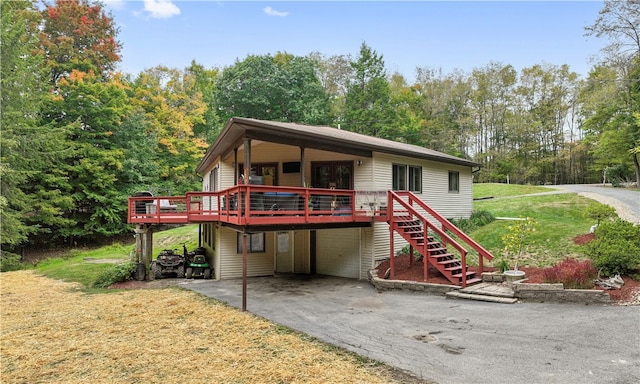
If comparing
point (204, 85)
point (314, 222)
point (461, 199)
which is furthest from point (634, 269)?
point (204, 85)

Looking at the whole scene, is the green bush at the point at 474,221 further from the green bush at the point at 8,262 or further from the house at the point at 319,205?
the green bush at the point at 8,262

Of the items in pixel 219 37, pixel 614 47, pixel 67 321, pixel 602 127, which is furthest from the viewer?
pixel 602 127

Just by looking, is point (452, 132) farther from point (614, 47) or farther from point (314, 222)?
point (314, 222)

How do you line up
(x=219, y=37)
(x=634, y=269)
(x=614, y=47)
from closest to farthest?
(x=634, y=269) < (x=614, y=47) < (x=219, y=37)

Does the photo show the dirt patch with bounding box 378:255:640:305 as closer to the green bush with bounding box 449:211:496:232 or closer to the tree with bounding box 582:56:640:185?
the green bush with bounding box 449:211:496:232

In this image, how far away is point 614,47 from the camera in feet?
54.6

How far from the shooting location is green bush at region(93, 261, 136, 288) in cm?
1252

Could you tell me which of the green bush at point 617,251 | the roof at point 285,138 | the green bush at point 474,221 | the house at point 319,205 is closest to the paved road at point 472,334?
the green bush at point 617,251

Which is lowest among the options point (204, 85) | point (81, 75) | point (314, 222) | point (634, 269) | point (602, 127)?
point (634, 269)

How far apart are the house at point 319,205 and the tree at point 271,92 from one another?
17.3 m

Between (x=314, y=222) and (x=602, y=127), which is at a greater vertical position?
(x=602, y=127)

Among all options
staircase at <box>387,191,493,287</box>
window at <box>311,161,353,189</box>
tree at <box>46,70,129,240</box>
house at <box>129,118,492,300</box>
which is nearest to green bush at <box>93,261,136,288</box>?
house at <box>129,118,492,300</box>

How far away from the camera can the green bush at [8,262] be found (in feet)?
59.1

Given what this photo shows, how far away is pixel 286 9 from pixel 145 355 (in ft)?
52.0
